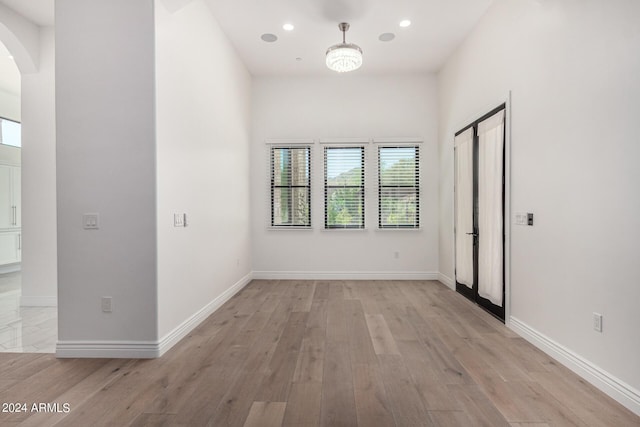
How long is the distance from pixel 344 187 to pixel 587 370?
400 cm

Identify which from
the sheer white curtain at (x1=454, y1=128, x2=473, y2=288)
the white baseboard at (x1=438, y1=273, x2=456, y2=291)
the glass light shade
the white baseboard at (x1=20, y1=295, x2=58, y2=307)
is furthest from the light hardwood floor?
the glass light shade

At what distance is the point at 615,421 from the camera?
185cm

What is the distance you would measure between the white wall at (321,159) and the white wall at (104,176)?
→ 303 centimetres

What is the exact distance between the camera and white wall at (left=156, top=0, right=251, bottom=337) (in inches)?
112

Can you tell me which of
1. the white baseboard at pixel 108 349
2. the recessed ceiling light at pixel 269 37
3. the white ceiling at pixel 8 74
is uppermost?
the recessed ceiling light at pixel 269 37

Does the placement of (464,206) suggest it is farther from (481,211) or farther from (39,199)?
(39,199)

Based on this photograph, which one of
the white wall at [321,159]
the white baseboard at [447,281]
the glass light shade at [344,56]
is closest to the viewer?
the glass light shade at [344,56]

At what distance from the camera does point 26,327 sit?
11.2ft

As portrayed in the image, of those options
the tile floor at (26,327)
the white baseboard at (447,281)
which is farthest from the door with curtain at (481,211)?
the tile floor at (26,327)

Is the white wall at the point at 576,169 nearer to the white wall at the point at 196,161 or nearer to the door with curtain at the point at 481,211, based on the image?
the door with curtain at the point at 481,211

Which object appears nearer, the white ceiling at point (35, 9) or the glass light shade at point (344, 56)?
the white ceiling at point (35, 9)

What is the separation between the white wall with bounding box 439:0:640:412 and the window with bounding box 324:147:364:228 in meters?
2.48

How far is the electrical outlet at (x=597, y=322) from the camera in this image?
224 cm

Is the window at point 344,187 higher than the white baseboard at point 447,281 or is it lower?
higher
